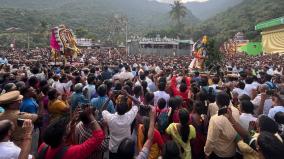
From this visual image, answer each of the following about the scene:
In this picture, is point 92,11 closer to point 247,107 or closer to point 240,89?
point 240,89

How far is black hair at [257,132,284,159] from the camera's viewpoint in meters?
2.65

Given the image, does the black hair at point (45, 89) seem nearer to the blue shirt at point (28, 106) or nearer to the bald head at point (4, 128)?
the blue shirt at point (28, 106)

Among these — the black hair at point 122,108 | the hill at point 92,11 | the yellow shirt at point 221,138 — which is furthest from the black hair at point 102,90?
the hill at point 92,11

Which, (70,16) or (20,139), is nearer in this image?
(20,139)

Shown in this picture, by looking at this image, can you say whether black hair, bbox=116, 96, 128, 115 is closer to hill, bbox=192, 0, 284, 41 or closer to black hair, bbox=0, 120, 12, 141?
black hair, bbox=0, 120, 12, 141

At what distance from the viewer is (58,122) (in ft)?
9.39

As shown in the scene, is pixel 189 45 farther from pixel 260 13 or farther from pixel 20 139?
pixel 20 139

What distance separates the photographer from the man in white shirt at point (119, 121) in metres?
4.05

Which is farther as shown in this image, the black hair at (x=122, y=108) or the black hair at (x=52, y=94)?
the black hair at (x=52, y=94)

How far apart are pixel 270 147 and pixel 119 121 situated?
1980 millimetres

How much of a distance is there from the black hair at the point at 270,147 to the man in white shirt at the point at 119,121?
5.91ft

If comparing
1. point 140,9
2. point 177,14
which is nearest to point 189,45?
point 177,14

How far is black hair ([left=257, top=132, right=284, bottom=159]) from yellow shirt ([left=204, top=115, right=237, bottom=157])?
2.75 ft

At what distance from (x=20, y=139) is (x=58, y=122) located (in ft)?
4.17
